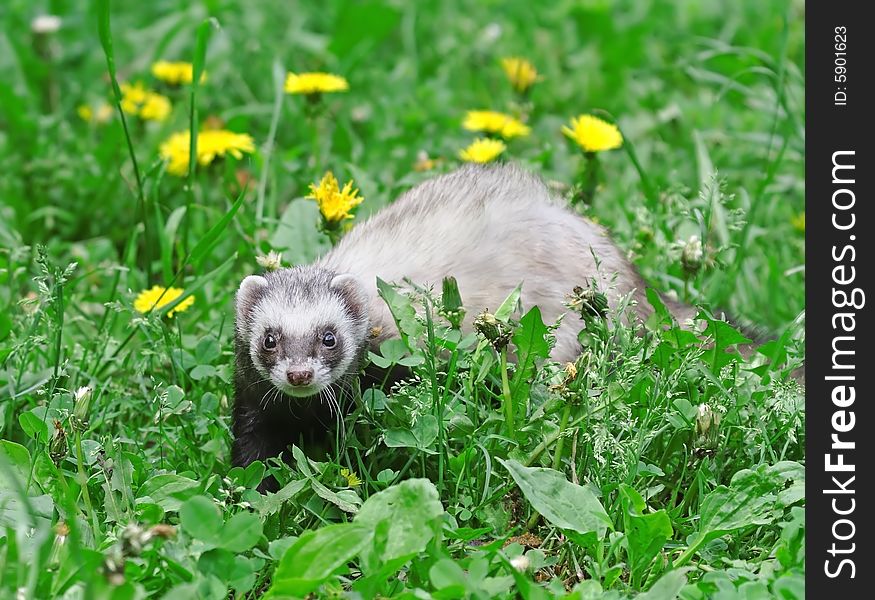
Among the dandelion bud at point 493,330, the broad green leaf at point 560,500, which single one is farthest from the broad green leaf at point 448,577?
the dandelion bud at point 493,330

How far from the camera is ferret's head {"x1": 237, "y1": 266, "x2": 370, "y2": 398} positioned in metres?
3.93

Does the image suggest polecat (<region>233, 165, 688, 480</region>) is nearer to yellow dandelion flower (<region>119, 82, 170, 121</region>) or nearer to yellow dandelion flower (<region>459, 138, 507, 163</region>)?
yellow dandelion flower (<region>459, 138, 507, 163</region>)

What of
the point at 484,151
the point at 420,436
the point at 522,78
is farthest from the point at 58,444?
the point at 522,78

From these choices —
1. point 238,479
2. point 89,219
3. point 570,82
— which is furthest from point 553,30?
point 238,479

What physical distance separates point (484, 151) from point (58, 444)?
2.34 metres

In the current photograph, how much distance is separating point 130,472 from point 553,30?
16.6 ft

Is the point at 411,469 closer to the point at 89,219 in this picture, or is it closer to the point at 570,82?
the point at 89,219

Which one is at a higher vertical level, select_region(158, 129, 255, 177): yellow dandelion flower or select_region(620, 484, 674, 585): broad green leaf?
select_region(158, 129, 255, 177): yellow dandelion flower

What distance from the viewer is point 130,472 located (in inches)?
137

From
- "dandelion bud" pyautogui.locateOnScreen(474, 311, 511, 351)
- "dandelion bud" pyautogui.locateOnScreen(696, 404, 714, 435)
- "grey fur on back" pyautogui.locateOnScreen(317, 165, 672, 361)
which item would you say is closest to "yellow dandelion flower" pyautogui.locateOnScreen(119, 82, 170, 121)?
"grey fur on back" pyautogui.locateOnScreen(317, 165, 672, 361)

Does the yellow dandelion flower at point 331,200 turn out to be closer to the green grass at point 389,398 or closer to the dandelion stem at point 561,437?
the green grass at point 389,398

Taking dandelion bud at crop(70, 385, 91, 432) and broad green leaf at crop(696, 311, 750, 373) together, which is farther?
broad green leaf at crop(696, 311, 750, 373)

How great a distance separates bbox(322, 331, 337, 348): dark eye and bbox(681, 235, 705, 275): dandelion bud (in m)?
1.27

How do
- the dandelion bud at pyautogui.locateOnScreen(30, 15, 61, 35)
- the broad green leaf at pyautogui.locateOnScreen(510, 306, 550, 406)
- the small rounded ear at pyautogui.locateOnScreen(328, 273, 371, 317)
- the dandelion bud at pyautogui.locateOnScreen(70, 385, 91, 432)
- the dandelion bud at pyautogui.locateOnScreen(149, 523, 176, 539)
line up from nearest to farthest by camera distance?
1. the dandelion bud at pyautogui.locateOnScreen(149, 523, 176, 539)
2. the dandelion bud at pyautogui.locateOnScreen(70, 385, 91, 432)
3. the broad green leaf at pyautogui.locateOnScreen(510, 306, 550, 406)
4. the small rounded ear at pyautogui.locateOnScreen(328, 273, 371, 317)
5. the dandelion bud at pyautogui.locateOnScreen(30, 15, 61, 35)
